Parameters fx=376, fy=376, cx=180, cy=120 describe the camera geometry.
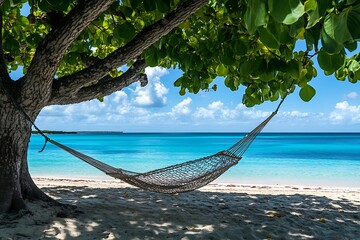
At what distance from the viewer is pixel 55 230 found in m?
2.48

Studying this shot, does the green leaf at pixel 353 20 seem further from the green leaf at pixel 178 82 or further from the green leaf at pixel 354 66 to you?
the green leaf at pixel 178 82

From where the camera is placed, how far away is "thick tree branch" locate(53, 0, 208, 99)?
2186 mm

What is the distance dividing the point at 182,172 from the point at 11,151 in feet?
4.07

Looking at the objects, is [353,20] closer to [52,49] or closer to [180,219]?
[52,49]

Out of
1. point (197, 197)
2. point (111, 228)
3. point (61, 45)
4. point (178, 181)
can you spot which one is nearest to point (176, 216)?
point (178, 181)

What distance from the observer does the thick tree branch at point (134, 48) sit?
2.19m

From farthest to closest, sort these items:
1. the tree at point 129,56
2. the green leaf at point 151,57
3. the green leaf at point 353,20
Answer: the green leaf at point 151,57 < the tree at point 129,56 < the green leaf at point 353,20

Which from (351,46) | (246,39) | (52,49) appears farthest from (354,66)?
(52,49)

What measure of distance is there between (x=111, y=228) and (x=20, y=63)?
2507 mm

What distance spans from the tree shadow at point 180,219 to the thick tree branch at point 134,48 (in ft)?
3.18

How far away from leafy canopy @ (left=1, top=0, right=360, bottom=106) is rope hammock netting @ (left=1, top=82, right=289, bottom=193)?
0.53 m

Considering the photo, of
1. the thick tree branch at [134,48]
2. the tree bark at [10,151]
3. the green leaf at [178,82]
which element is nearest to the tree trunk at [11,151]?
the tree bark at [10,151]

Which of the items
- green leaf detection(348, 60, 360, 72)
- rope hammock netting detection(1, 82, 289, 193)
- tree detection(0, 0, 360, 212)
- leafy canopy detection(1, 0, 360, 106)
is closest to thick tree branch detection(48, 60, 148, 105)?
tree detection(0, 0, 360, 212)

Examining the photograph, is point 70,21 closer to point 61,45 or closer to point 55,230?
point 61,45
